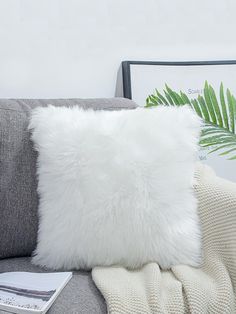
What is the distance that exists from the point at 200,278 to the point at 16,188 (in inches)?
25.1

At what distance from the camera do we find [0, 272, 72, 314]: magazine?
40.8 inches

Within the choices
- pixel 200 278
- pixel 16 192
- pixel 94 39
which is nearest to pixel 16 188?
pixel 16 192

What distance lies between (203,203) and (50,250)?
0.49 metres

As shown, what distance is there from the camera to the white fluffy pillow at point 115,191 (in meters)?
1.31

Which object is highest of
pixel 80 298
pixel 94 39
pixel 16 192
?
pixel 94 39

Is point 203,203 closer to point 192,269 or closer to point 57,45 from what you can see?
point 192,269

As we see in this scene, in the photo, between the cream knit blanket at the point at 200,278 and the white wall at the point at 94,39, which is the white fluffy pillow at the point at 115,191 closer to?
the cream knit blanket at the point at 200,278

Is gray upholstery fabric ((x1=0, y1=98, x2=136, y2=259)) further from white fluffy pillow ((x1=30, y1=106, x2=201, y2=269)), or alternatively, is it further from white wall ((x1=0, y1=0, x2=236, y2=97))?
white wall ((x1=0, y1=0, x2=236, y2=97))

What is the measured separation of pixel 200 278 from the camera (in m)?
1.23

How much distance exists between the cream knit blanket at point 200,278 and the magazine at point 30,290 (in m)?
0.12

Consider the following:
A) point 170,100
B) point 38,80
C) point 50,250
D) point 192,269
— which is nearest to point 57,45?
point 38,80

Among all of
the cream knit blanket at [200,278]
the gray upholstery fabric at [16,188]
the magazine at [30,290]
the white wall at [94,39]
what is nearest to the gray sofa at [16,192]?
the gray upholstery fabric at [16,188]

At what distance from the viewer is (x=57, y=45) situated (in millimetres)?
1951

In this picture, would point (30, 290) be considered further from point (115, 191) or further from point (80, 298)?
point (115, 191)
